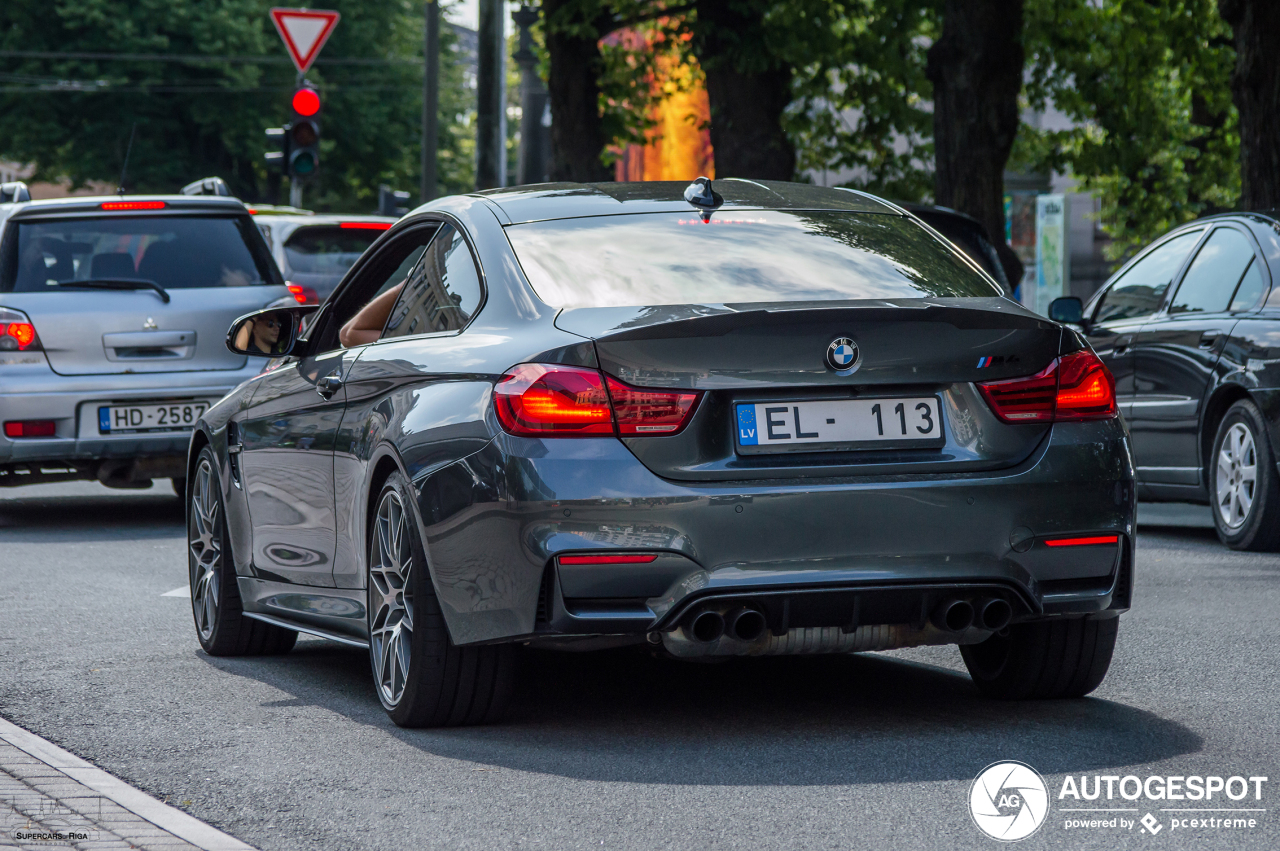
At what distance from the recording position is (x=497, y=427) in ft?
16.6

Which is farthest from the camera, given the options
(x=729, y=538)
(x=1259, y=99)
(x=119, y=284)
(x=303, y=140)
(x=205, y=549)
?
(x=303, y=140)

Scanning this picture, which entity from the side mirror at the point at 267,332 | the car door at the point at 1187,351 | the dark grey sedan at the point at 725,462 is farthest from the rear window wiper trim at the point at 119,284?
the dark grey sedan at the point at 725,462

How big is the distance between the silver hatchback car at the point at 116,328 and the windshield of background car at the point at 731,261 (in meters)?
6.27

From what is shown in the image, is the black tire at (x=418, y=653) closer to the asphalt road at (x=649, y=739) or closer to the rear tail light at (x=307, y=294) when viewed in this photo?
the asphalt road at (x=649, y=739)

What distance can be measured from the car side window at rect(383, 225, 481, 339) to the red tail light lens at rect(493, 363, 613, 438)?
56 cm

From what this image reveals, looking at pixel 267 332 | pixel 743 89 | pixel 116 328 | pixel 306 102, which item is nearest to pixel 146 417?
pixel 116 328

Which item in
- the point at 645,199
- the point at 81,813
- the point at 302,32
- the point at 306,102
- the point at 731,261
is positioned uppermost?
the point at 302,32

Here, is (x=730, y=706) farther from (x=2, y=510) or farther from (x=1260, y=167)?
(x=1260, y=167)

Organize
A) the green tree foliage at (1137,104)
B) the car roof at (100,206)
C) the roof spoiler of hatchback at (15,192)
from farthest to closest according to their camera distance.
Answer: the green tree foliage at (1137,104) → the roof spoiler of hatchback at (15,192) → the car roof at (100,206)

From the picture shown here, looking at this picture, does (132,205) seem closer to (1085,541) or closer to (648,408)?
(648,408)

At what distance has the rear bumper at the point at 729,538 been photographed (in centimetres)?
493

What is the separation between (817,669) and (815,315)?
1.76 meters

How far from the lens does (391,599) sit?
18.5 feet

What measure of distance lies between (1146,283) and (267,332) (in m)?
5.99
